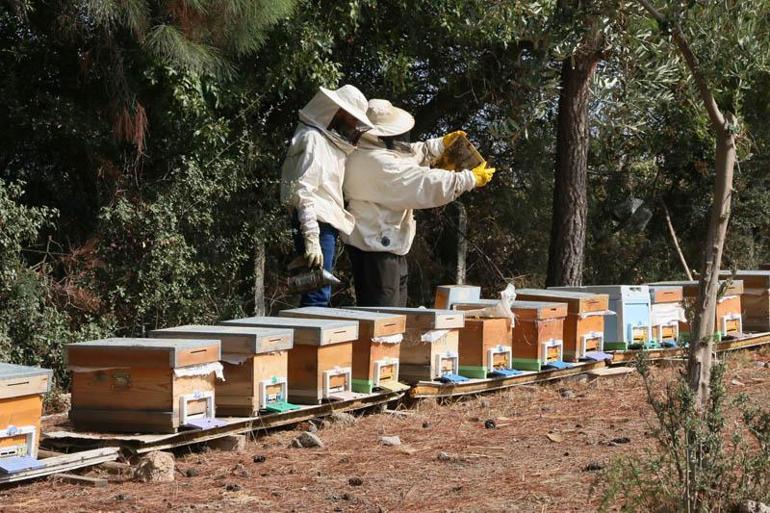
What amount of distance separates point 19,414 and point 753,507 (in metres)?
2.97

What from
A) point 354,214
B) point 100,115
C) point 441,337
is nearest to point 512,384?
point 441,337

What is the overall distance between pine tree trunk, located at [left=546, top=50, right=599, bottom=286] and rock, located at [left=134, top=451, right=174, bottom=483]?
5941 mm

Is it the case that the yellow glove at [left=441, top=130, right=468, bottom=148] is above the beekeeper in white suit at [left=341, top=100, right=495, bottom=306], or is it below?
above

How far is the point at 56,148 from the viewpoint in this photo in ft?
27.5

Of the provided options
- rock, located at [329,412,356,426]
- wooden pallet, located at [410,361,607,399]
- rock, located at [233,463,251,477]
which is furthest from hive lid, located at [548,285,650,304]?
rock, located at [233,463,251,477]

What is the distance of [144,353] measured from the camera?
5.15 meters

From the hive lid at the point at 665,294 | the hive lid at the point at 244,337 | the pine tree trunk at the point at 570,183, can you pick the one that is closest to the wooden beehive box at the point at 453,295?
the hive lid at the point at 665,294

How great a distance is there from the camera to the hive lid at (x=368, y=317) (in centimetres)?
633

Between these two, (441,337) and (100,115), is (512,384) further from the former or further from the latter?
(100,115)

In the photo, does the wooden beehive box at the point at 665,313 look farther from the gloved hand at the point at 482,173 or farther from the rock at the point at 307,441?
the rock at the point at 307,441

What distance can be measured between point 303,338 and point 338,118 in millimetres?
2078

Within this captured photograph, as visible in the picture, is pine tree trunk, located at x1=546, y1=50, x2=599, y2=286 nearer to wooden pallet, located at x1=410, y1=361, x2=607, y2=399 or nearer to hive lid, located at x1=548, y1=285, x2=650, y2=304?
hive lid, located at x1=548, y1=285, x2=650, y2=304

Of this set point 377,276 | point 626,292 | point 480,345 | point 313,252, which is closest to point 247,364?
point 313,252

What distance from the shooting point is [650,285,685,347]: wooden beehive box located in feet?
27.9
